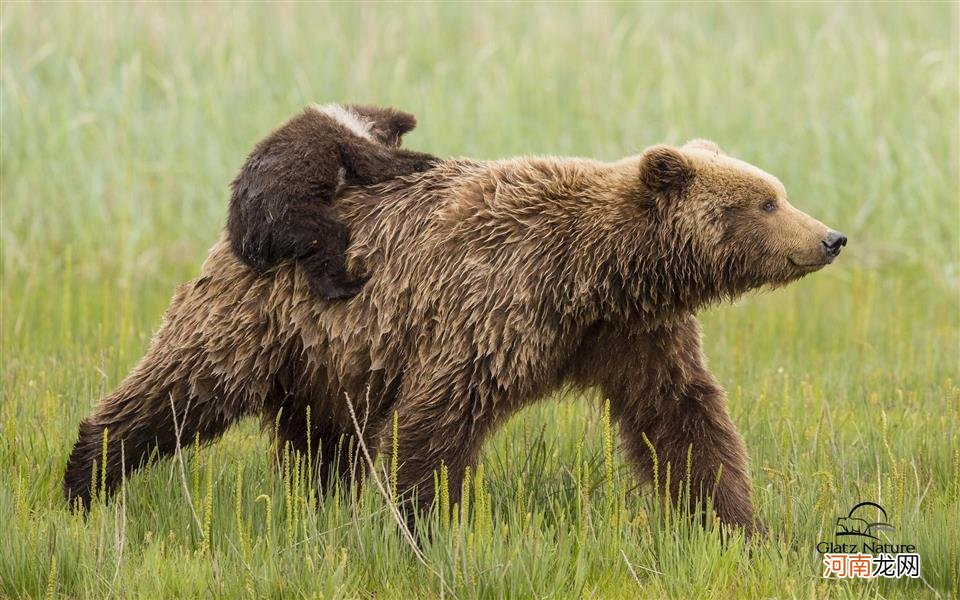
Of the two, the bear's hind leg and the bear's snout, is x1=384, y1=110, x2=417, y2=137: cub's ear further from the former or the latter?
the bear's snout

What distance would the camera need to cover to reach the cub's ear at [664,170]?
17.6 feet

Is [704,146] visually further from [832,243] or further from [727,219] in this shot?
[832,243]

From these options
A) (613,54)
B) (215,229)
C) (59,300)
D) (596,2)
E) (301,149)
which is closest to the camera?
(301,149)

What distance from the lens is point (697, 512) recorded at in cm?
514

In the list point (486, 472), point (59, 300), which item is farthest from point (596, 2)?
point (486, 472)

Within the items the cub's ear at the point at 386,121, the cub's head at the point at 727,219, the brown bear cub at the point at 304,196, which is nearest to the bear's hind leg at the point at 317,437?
the brown bear cub at the point at 304,196

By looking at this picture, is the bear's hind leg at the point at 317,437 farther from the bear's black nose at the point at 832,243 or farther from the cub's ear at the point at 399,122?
the bear's black nose at the point at 832,243

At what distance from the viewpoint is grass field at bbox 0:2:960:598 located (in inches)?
188

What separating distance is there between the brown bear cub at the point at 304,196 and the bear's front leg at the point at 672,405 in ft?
3.54

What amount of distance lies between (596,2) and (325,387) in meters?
9.86

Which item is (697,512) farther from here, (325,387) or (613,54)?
(613,54)

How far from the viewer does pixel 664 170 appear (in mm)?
5391

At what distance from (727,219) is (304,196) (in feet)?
5.54

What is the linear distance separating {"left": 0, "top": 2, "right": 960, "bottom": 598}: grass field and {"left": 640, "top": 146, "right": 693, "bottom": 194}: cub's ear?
112cm
